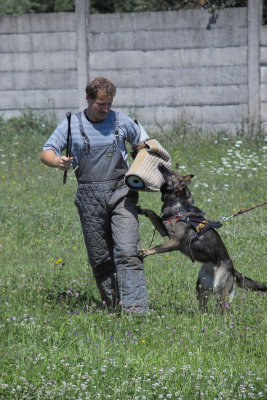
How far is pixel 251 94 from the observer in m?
11.6

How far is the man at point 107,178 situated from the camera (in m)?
5.21

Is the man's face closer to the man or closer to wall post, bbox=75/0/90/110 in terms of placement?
the man

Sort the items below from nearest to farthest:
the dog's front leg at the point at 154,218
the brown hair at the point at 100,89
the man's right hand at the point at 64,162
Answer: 1. the man's right hand at the point at 64,162
2. the brown hair at the point at 100,89
3. the dog's front leg at the point at 154,218

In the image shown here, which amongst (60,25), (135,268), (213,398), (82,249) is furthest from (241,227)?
(60,25)

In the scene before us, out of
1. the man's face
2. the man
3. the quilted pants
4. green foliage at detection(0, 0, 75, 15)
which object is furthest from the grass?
green foliage at detection(0, 0, 75, 15)

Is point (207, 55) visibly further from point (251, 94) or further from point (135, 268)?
point (135, 268)

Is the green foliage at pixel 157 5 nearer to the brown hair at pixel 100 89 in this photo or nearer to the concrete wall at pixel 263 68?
the concrete wall at pixel 263 68

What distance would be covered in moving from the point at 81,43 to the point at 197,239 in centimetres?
698

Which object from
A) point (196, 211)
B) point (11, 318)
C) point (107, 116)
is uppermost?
point (107, 116)

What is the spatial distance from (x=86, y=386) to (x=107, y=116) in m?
2.28

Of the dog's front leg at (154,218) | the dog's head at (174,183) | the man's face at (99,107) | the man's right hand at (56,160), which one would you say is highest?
the man's face at (99,107)

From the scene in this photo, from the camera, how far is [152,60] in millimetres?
11727

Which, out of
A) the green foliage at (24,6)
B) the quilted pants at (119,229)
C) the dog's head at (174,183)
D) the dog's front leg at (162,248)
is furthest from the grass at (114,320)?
the green foliage at (24,6)

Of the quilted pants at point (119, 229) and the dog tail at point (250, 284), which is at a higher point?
the quilted pants at point (119, 229)
